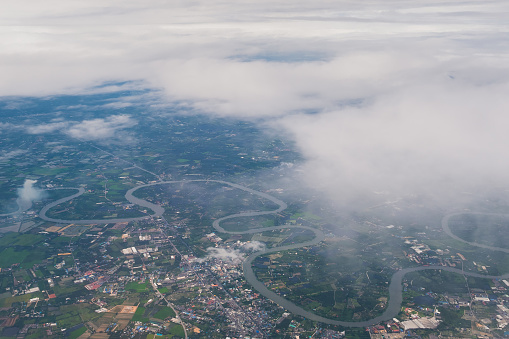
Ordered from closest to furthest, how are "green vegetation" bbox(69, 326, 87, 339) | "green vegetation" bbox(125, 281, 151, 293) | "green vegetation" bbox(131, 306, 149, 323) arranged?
1. "green vegetation" bbox(69, 326, 87, 339)
2. "green vegetation" bbox(131, 306, 149, 323)
3. "green vegetation" bbox(125, 281, 151, 293)

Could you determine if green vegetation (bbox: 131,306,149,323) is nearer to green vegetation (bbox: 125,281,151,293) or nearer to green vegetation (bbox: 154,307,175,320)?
green vegetation (bbox: 154,307,175,320)

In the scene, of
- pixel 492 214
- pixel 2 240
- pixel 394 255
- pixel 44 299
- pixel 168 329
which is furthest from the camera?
pixel 492 214

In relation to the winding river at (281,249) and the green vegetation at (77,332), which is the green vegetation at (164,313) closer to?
the green vegetation at (77,332)

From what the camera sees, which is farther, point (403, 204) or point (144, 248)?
point (403, 204)

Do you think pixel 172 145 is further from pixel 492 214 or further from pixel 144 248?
pixel 492 214

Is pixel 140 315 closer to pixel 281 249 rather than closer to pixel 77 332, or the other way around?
pixel 77 332

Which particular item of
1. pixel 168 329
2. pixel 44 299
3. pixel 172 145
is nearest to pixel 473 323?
pixel 168 329

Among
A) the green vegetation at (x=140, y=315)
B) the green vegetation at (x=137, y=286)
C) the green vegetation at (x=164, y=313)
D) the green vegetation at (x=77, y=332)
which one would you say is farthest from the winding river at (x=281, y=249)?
the green vegetation at (x=77, y=332)

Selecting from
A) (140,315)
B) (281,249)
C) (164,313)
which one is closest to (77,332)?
(140,315)

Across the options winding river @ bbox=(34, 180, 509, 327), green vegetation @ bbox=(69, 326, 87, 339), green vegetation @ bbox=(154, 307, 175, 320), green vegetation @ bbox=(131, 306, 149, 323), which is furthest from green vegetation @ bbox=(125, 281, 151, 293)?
winding river @ bbox=(34, 180, 509, 327)

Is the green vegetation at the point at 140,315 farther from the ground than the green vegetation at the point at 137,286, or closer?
farther from the ground

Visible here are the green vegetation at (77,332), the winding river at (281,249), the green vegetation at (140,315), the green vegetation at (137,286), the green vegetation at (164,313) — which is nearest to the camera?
the green vegetation at (77,332)
